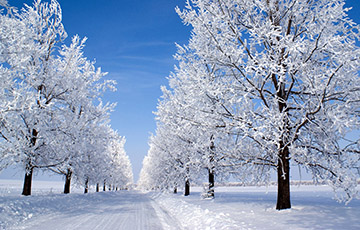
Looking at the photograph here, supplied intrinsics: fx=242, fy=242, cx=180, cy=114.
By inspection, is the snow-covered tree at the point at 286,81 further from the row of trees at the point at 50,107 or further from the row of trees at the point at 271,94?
the row of trees at the point at 50,107

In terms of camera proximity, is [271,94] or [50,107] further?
[50,107]

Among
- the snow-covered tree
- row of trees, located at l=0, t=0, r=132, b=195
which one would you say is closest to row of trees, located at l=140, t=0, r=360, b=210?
the snow-covered tree

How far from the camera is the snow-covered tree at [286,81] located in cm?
622

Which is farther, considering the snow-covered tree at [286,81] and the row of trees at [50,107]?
the row of trees at [50,107]

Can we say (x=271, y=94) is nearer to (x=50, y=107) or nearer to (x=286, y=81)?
(x=286, y=81)

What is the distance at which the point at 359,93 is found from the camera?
20.9 ft

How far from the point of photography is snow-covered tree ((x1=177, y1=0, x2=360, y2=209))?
20.4 ft

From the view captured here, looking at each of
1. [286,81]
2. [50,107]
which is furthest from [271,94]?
[50,107]

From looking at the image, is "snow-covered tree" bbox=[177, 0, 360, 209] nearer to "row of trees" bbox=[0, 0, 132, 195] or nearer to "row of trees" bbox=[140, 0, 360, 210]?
"row of trees" bbox=[140, 0, 360, 210]

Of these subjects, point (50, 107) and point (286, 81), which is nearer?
point (286, 81)

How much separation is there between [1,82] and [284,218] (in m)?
10.1

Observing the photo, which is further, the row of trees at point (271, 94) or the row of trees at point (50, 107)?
the row of trees at point (50, 107)

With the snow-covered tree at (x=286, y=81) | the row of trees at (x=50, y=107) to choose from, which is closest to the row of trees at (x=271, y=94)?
the snow-covered tree at (x=286, y=81)

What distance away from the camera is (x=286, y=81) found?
286 inches
